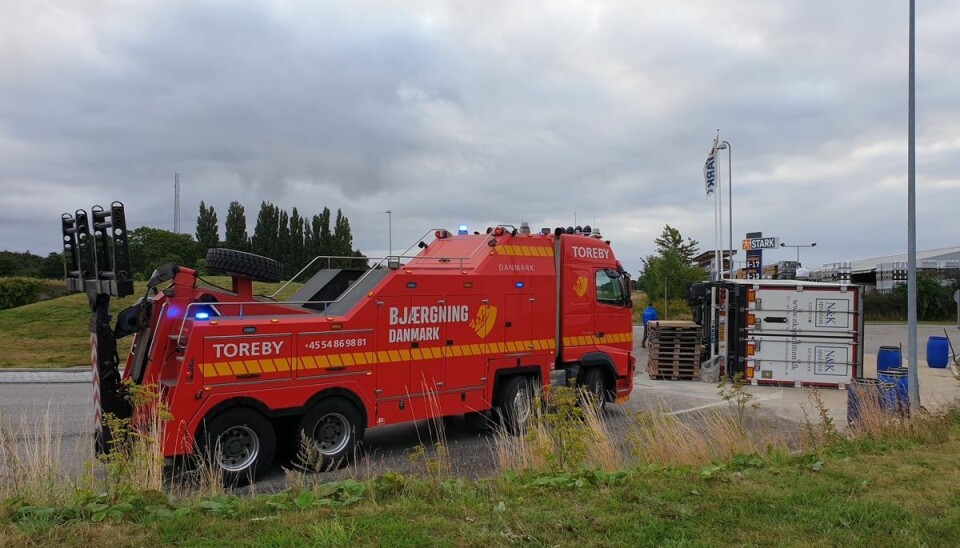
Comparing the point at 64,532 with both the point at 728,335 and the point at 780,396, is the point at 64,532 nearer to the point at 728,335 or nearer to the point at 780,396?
the point at 780,396

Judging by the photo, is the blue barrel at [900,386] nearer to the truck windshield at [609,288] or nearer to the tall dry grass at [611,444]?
the tall dry grass at [611,444]

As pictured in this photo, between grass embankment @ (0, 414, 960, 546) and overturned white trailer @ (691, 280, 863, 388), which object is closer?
grass embankment @ (0, 414, 960, 546)

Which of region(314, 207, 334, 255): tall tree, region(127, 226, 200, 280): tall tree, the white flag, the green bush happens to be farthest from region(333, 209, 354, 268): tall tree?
the white flag

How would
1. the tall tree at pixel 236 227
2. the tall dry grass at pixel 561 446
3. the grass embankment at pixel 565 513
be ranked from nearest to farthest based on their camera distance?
the grass embankment at pixel 565 513 → the tall dry grass at pixel 561 446 → the tall tree at pixel 236 227

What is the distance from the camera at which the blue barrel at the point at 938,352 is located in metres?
18.3

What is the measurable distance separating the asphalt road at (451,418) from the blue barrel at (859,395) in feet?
6.21

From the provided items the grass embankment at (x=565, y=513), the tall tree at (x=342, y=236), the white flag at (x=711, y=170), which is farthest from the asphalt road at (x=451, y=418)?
the tall tree at (x=342, y=236)

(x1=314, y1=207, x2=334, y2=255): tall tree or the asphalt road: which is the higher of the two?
(x1=314, y1=207, x2=334, y2=255): tall tree

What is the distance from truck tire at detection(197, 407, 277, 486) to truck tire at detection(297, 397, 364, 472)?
40 centimetres

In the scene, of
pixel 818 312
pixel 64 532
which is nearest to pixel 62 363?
pixel 64 532

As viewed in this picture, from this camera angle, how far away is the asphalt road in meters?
7.51

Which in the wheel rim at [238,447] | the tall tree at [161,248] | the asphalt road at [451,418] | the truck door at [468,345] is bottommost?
the asphalt road at [451,418]

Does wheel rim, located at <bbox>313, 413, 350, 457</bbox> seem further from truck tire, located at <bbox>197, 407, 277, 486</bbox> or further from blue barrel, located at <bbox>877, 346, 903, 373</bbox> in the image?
blue barrel, located at <bbox>877, 346, 903, 373</bbox>

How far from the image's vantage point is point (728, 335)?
15289 mm
